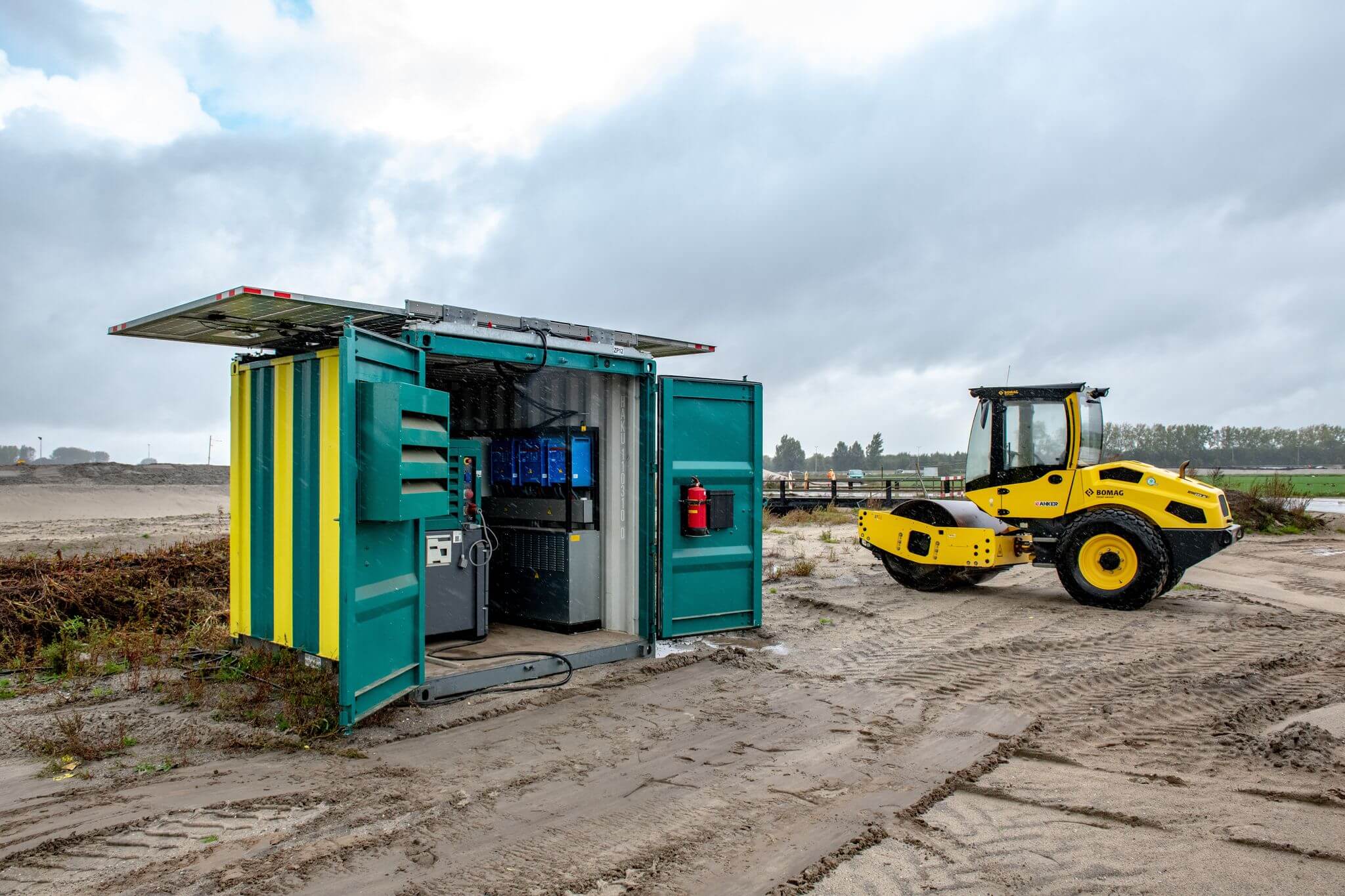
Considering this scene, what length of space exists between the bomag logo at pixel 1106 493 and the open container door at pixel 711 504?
15.9 feet

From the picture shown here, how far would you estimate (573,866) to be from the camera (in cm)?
389

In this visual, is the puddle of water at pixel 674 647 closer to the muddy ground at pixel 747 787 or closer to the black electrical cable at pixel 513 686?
the muddy ground at pixel 747 787

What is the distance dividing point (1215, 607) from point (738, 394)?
6867 mm

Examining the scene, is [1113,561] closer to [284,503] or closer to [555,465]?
[555,465]

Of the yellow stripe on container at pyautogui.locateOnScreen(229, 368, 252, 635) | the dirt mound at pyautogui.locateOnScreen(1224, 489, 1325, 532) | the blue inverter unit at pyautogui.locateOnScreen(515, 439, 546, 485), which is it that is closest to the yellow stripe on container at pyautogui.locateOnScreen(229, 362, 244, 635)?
the yellow stripe on container at pyautogui.locateOnScreen(229, 368, 252, 635)

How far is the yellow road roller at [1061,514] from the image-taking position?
424 inches

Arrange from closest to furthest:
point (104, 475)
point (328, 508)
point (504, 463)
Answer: point (328, 508) < point (504, 463) < point (104, 475)

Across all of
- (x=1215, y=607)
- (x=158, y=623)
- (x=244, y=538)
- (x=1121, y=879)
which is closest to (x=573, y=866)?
(x=1121, y=879)

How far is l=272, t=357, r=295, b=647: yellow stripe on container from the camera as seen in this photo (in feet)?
21.5

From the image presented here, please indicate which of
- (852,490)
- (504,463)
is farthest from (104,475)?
(504,463)

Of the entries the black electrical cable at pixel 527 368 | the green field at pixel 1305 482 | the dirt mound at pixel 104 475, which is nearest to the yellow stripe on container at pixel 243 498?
the black electrical cable at pixel 527 368

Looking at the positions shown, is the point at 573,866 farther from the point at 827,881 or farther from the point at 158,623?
the point at 158,623

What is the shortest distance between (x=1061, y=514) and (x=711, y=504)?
547 cm

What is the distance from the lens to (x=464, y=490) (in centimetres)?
839
